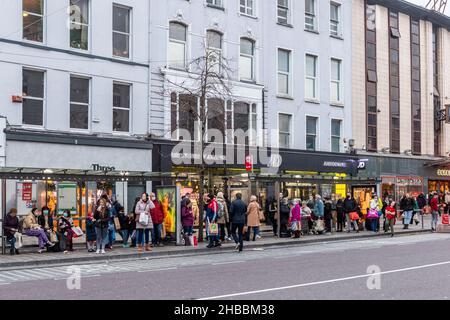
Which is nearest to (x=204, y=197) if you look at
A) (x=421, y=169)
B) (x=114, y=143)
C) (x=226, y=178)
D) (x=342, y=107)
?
(x=226, y=178)

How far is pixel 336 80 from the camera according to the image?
35.9 metres

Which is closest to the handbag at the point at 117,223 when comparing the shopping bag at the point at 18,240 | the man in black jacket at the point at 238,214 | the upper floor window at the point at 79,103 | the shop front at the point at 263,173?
the shop front at the point at 263,173

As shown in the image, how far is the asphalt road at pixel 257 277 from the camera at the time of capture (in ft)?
34.6

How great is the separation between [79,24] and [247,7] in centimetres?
984

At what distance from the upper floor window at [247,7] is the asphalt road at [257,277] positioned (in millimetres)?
15973

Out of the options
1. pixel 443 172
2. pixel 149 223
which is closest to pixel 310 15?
pixel 443 172

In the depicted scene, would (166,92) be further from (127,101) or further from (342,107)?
(342,107)

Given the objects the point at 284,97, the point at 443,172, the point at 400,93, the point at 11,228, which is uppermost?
the point at 400,93

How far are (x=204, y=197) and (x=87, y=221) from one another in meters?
5.59

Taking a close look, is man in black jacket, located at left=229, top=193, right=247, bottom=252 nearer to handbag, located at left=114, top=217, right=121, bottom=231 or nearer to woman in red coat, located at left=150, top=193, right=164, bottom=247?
woman in red coat, located at left=150, top=193, right=164, bottom=247

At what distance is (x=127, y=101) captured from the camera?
1035 inches

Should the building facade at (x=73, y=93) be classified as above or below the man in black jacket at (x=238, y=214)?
above

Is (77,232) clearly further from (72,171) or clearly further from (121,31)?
(121,31)

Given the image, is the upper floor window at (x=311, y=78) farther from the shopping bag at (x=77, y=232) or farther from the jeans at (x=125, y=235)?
the shopping bag at (x=77, y=232)
